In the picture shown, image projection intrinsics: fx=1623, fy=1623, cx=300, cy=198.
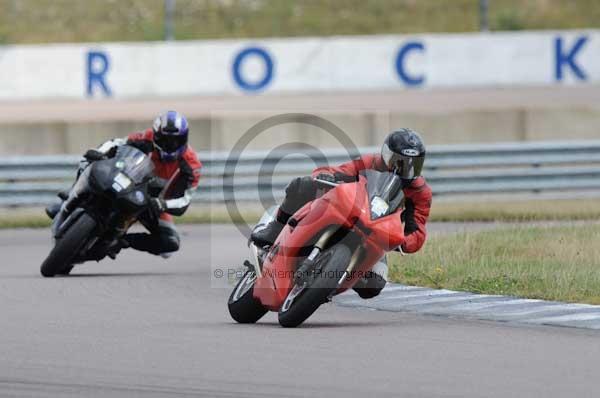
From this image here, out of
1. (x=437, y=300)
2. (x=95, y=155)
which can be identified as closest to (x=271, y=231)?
(x=437, y=300)

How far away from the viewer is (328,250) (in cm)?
964

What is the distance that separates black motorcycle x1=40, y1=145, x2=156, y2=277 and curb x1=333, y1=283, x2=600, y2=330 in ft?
8.05

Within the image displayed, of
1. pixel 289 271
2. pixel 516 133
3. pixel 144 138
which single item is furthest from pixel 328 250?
pixel 516 133

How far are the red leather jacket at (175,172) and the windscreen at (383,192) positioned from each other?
421 centimetres

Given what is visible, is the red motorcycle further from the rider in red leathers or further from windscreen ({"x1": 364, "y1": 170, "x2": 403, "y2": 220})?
the rider in red leathers

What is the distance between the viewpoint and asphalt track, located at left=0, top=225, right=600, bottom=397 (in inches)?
299

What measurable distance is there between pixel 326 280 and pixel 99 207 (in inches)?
170

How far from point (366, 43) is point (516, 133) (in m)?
11.2

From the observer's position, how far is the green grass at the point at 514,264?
37.1 feet

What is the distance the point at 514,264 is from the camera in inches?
501

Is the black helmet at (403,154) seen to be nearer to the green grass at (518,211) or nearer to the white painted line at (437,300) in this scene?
the white painted line at (437,300)

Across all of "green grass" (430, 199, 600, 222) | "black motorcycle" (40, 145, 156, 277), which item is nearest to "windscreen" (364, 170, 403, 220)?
"black motorcycle" (40, 145, 156, 277)

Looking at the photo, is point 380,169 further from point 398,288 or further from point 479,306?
point 398,288

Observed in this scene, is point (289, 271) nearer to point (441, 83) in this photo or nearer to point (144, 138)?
point (144, 138)
